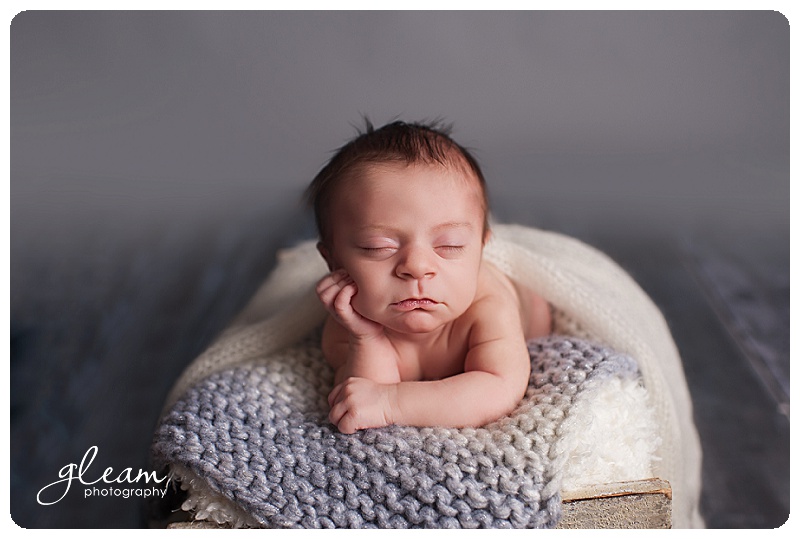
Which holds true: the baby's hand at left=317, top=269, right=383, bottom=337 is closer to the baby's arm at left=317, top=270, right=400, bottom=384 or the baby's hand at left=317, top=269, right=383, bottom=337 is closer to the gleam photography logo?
the baby's arm at left=317, top=270, right=400, bottom=384

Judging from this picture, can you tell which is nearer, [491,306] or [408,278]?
[408,278]

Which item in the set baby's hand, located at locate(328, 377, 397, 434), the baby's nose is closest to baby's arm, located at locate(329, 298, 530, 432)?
baby's hand, located at locate(328, 377, 397, 434)

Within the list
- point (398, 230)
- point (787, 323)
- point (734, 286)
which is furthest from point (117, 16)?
point (734, 286)

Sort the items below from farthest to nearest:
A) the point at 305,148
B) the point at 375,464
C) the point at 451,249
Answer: the point at 305,148, the point at 451,249, the point at 375,464

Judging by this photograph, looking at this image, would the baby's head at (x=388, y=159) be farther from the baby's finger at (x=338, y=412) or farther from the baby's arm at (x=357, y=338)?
the baby's finger at (x=338, y=412)

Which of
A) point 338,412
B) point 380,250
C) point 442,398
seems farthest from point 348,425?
point 380,250

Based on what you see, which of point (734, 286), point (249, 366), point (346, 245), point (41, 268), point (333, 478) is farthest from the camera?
point (734, 286)

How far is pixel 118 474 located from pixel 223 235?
27.4 inches

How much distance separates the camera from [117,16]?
1171 mm

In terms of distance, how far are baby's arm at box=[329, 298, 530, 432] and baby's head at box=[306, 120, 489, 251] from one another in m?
0.21

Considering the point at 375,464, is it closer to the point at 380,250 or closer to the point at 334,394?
the point at 334,394

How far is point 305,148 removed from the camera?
125cm

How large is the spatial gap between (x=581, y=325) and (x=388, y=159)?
0.45 m

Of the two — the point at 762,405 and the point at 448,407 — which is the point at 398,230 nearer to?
the point at 448,407
